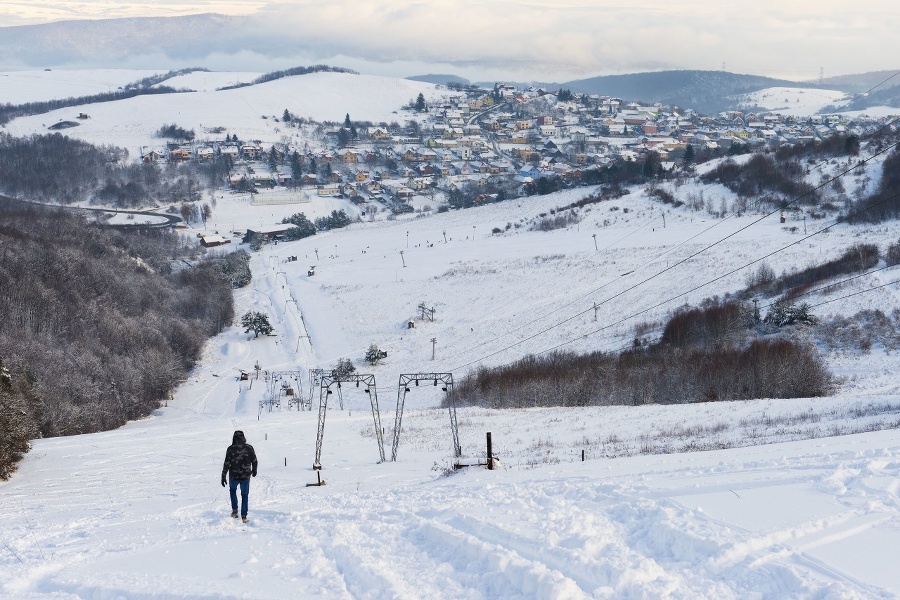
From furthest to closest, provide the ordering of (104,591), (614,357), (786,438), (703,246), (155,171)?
(155,171), (703,246), (614,357), (786,438), (104,591)

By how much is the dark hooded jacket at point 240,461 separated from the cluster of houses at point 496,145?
82.7 meters

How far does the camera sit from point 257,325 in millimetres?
47406

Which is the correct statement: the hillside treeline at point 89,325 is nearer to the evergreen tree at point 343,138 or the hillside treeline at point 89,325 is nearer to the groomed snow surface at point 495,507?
the groomed snow surface at point 495,507

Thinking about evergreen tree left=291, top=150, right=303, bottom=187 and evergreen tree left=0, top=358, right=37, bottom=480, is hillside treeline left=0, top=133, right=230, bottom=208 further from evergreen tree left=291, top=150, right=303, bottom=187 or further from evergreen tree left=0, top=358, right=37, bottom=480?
evergreen tree left=0, top=358, right=37, bottom=480

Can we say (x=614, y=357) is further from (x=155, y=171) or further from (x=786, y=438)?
(x=155, y=171)

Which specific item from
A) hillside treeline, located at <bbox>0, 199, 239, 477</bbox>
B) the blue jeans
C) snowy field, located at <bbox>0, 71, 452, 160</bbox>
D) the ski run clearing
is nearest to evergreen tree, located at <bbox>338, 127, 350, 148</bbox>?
snowy field, located at <bbox>0, 71, 452, 160</bbox>

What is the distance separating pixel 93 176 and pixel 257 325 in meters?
86.2

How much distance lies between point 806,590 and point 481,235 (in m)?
67.8

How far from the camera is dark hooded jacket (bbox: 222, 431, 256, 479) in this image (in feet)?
32.0

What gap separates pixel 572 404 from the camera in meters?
27.8

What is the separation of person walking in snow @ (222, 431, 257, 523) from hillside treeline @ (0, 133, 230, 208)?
4082 inches

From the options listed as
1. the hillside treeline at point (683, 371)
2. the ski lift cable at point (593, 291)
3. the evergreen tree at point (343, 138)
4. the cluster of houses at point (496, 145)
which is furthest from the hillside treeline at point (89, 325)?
the evergreen tree at point (343, 138)

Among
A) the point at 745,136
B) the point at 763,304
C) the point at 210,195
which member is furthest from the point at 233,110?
the point at 763,304

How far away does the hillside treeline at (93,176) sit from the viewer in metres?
111
